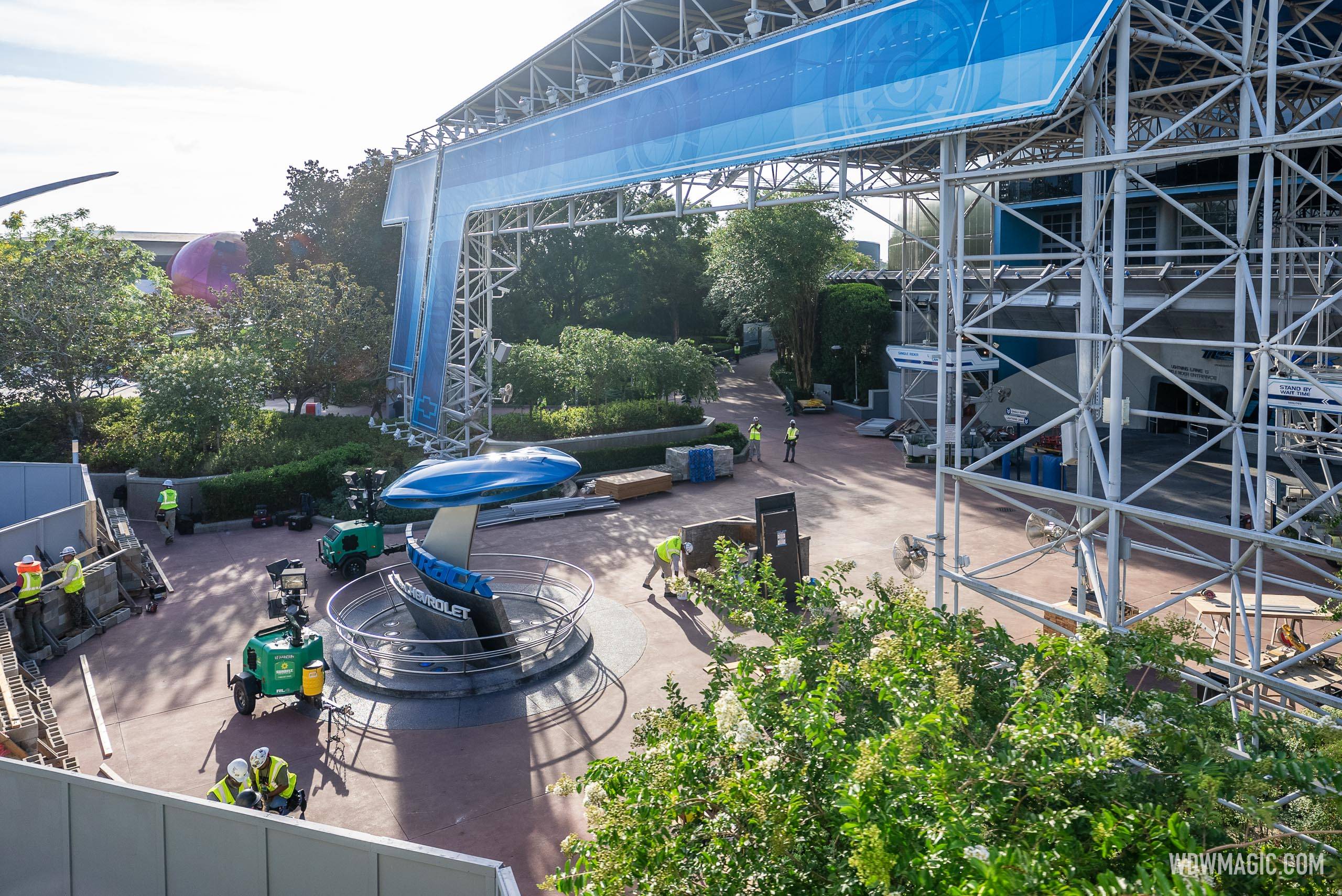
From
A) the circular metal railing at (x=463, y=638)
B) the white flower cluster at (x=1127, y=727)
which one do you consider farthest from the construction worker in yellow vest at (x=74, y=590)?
the white flower cluster at (x=1127, y=727)

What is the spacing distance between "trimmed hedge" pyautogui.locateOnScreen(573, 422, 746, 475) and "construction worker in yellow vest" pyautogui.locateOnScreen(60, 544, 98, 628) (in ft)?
44.6

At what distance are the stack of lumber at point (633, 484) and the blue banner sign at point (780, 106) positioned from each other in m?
6.65

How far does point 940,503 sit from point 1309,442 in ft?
37.0

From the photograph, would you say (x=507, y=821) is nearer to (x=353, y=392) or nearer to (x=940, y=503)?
(x=940, y=503)

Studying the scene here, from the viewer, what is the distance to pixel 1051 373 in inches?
1310

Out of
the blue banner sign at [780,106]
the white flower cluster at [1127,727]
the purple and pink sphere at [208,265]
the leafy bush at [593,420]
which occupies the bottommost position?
the white flower cluster at [1127,727]

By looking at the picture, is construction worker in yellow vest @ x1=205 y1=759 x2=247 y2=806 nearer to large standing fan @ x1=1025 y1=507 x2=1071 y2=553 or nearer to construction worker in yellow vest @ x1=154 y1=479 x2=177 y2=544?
large standing fan @ x1=1025 y1=507 x2=1071 y2=553

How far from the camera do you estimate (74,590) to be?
14984 mm

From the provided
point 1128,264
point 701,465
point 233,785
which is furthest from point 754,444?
point 233,785

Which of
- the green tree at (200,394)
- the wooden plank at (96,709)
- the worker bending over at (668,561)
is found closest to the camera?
the wooden plank at (96,709)

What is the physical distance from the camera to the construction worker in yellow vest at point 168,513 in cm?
2092

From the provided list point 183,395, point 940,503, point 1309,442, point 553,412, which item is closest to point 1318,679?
point 940,503

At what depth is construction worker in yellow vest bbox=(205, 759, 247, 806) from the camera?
8.84 m

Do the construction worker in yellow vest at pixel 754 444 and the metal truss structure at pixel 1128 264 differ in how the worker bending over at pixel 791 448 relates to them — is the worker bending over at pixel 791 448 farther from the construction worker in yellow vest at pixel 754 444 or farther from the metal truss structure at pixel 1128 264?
the metal truss structure at pixel 1128 264
